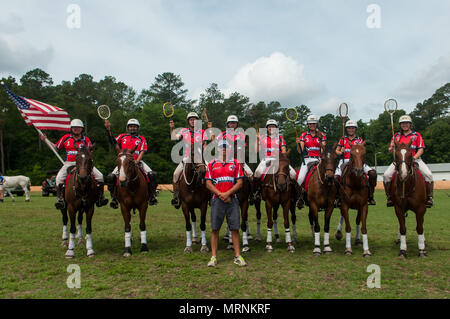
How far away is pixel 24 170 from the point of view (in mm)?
57750

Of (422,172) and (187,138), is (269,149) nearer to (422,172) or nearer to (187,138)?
(187,138)

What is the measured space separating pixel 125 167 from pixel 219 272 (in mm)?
3711

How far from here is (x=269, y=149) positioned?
34.8 feet

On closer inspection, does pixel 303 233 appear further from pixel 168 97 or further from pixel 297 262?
pixel 168 97

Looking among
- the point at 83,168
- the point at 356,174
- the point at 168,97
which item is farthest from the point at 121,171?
the point at 168,97

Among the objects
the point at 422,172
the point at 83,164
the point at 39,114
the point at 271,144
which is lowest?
the point at 422,172

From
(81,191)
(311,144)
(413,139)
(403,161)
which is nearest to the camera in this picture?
(403,161)

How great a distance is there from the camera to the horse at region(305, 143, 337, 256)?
915cm

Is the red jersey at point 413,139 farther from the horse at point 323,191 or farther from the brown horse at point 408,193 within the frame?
the horse at point 323,191

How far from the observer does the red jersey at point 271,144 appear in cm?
1034

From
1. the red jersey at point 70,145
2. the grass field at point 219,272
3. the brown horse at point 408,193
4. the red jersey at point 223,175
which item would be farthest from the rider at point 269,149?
the red jersey at point 70,145

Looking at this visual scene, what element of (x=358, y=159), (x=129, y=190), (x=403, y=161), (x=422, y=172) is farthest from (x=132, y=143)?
(x=422, y=172)

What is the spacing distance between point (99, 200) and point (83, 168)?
190 cm

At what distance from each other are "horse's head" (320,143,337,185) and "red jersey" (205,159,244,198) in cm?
235
